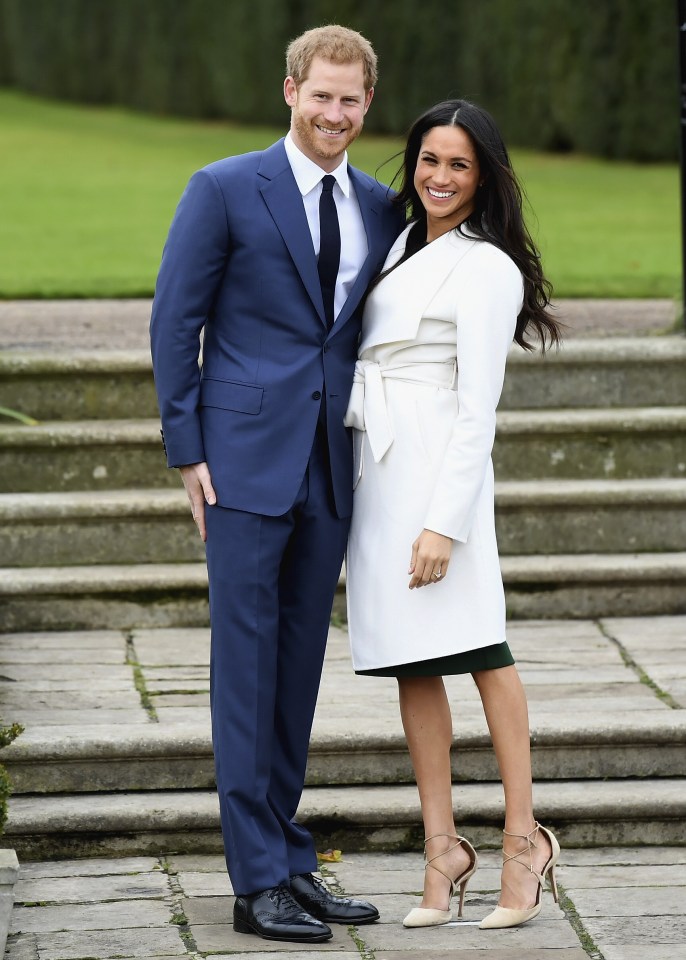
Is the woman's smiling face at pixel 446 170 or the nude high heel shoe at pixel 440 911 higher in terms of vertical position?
the woman's smiling face at pixel 446 170

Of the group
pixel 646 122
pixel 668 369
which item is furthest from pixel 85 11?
pixel 668 369

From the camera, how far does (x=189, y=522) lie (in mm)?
5176

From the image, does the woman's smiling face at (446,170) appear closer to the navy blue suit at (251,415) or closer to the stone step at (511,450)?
the navy blue suit at (251,415)

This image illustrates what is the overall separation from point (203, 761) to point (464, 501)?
3.75 ft

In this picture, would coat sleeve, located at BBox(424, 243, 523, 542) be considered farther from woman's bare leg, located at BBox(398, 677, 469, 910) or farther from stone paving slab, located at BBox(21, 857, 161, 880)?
stone paving slab, located at BBox(21, 857, 161, 880)

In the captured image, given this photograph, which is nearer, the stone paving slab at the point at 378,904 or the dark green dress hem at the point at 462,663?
the stone paving slab at the point at 378,904

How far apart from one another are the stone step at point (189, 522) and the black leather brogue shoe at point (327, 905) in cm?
204

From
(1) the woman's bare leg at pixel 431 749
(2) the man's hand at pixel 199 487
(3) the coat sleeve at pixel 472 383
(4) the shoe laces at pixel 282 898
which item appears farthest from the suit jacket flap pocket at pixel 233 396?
(4) the shoe laces at pixel 282 898

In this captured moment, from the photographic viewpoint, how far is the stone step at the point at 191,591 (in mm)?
4898

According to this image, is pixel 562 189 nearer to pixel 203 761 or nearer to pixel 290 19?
pixel 290 19

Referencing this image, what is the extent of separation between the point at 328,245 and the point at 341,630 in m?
2.00

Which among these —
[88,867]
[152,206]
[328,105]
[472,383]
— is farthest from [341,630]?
[152,206]

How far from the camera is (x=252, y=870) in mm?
3143

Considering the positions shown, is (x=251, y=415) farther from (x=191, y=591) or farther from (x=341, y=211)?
(x=191, y=591)
